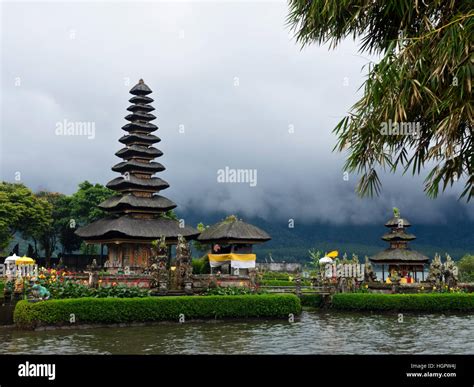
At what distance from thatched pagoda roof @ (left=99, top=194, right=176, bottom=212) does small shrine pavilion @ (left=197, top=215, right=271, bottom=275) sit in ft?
17.3

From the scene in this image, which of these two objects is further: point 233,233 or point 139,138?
point 139,138

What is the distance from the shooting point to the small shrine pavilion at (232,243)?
39188 mm

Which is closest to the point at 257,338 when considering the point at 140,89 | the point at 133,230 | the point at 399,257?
the point at 133,230

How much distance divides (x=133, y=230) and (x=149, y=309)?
15.2 meters

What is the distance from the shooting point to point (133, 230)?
41.8 meters

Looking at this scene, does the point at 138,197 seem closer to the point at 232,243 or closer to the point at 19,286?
the point at 232,243

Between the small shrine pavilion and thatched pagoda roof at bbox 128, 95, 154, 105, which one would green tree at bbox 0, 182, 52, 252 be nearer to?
thatched pagoda roof at bbox 128, 95, 154, 105

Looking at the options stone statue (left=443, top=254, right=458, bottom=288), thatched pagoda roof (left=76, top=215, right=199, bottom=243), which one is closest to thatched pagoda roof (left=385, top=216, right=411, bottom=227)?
stone statue (left=443, top=254, right=458, bottom=288)

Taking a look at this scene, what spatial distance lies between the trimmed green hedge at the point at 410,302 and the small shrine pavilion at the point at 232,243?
723 cm

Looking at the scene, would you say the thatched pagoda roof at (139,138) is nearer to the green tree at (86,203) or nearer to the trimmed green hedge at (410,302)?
the green tree at (86,203)

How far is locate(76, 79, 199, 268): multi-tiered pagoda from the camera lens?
42438 mm

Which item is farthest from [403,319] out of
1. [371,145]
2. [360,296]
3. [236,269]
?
[371,145]

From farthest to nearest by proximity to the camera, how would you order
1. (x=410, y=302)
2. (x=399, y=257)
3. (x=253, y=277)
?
(x=399, y=257), (x=410, y=302), (x=253, y=277)
